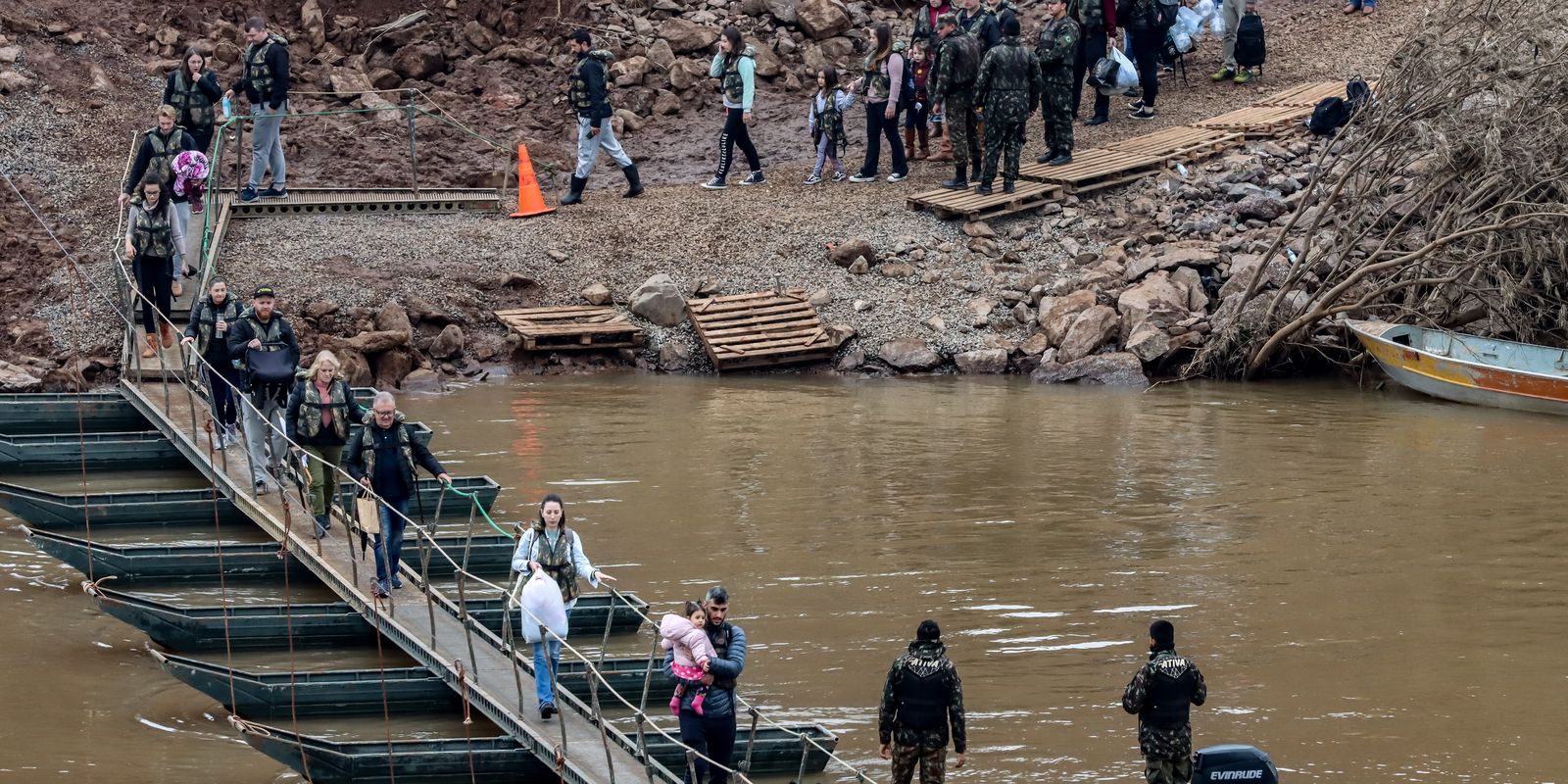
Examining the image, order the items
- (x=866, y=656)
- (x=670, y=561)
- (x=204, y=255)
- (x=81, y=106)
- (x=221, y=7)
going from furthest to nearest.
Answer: (x=221, y=7) < (x=81, y=106) < (x=204, y=255) < (x=670, y=561) < (x=866, y=656)

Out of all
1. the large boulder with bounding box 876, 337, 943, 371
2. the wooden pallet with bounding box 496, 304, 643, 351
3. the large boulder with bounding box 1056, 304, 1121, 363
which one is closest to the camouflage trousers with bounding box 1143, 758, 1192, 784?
the large boulder with bounding box 1056, 304, 1121, 363

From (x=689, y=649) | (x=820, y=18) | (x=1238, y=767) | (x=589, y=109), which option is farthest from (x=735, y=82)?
(x=1238, y=767)

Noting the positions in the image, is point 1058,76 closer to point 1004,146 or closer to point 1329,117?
point 1004,146

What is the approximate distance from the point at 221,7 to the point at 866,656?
20.0m

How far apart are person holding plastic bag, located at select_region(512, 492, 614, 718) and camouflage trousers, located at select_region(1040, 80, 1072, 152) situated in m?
15.4

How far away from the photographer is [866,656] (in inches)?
547

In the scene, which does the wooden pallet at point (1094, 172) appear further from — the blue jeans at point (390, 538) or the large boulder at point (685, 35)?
the blue jeans at point (390, 538)

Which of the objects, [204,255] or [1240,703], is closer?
[1240,703]

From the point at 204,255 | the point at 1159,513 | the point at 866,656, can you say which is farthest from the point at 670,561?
the point at 204,255

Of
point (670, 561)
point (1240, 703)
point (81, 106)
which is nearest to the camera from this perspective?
point (1240, 703)

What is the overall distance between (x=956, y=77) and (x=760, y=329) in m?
4.17

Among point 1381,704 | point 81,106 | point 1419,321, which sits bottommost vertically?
point 1381,704

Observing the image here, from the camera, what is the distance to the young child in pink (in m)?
10.8

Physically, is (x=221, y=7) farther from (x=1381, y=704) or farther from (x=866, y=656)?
(x=1381, y=704)
